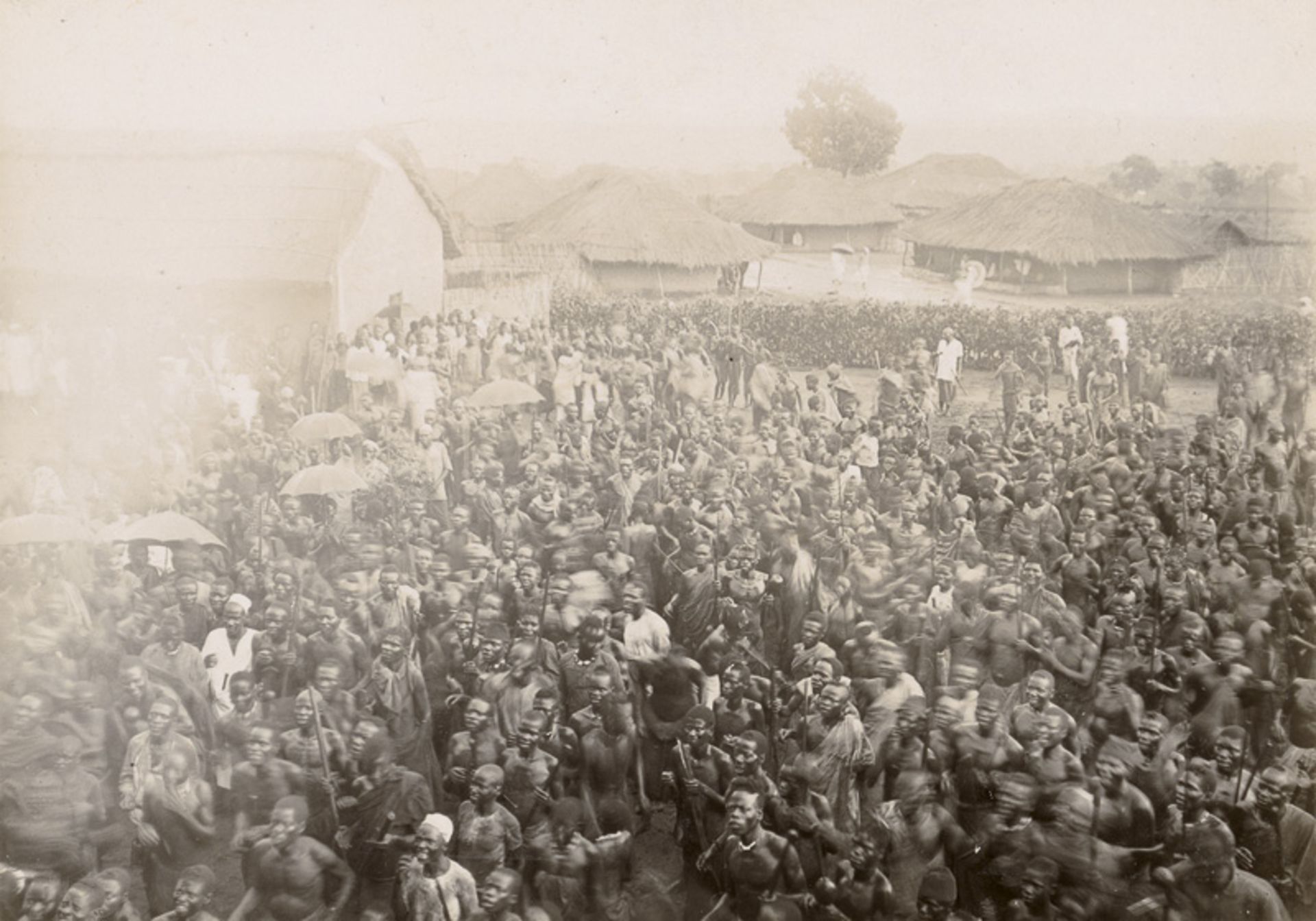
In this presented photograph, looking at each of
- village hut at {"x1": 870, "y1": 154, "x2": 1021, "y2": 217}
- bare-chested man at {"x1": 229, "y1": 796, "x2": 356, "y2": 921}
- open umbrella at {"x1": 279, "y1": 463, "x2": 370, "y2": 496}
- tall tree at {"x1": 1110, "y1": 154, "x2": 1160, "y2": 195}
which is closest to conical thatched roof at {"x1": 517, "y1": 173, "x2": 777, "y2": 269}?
village hut at {"x1": 870, "y1": 154, "x2": 1021, "y2": 217}

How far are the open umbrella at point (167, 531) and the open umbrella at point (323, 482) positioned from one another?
1.73 feet

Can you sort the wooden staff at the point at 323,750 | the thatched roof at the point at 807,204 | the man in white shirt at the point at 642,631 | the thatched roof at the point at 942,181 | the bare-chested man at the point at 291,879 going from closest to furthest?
the bare-chested man at the point at 291,879 → the wooden staff at the point at 323,750 → the man in white shirt at the point at 642,631 → the thatched roof at the point at 942,181 → the thatched roof at the point at 807,204

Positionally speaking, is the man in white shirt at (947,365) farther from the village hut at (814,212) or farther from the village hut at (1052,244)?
the village hut at (814,212)

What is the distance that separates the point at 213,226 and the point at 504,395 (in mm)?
2020

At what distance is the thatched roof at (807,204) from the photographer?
7.30 meters

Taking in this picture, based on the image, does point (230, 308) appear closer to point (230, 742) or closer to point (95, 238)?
point (95, 238)

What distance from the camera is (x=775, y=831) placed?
6.51 metres

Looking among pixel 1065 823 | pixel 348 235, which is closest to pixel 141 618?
pixel 348 235

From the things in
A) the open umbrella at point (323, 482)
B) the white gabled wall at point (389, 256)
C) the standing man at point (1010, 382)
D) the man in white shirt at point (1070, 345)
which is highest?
the white gabled wall at point (389, 256)

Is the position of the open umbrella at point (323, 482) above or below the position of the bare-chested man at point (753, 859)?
above

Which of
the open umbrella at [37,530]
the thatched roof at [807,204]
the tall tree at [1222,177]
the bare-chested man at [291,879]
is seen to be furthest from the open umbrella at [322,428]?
the tall tree at [1222,177]

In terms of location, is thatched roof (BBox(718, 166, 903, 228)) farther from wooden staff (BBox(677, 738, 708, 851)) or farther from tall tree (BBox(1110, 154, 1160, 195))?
wooden staff (BBox(677, 738, 708, 851))

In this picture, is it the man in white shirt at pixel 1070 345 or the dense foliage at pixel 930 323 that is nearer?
the dense foliage at pixel 930 323

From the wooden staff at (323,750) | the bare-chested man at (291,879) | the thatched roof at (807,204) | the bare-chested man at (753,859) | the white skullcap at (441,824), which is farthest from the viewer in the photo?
the thatched roof at (807,204)
